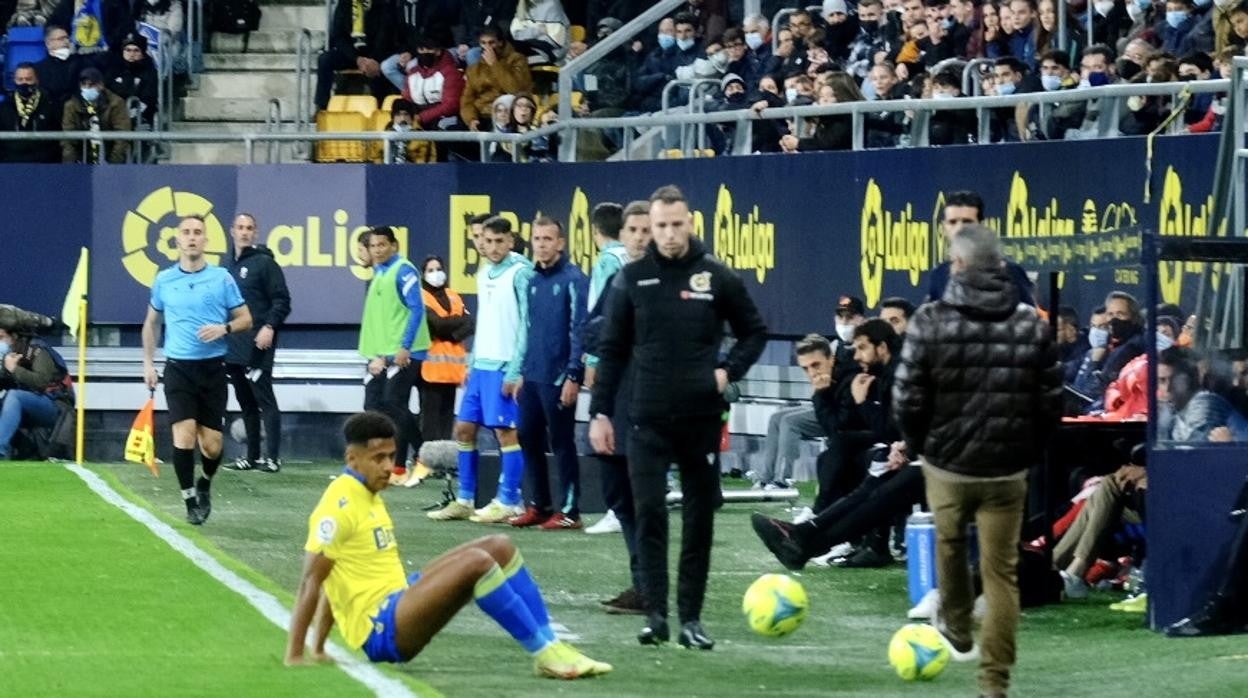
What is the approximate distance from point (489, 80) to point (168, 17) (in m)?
4.85

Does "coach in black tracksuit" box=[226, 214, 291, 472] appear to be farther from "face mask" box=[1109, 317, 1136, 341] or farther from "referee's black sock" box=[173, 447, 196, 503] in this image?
"face mask" box=[1109, 317, 1136, 341]

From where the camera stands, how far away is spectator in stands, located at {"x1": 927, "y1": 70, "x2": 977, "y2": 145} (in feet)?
62.4

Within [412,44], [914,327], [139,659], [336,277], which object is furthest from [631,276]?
[412,44]


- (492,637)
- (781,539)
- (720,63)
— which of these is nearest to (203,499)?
(781,539)

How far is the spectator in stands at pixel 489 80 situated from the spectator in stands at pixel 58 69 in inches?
164

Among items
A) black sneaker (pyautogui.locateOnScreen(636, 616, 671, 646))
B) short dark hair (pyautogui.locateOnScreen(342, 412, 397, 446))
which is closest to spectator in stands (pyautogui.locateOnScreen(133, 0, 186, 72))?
black sneaker (pyautogui.locateOnScreen(636, 616, 671, 646))

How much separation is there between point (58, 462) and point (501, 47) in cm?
692

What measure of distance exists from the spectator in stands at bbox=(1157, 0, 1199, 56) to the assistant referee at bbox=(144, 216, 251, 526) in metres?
6.81

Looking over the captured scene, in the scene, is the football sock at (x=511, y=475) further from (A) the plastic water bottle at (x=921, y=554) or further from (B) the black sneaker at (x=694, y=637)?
(B) the black sneaker at (x=694, y=637)

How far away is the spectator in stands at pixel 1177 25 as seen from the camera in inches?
726

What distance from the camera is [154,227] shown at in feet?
84.7

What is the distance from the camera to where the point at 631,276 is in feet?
36.4

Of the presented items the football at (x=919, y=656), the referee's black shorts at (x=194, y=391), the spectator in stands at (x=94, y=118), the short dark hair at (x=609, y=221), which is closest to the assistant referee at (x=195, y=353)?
the referee's black shorts at (x=194, y=391)

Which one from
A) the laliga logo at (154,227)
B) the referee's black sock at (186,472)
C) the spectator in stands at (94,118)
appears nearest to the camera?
the referee's black sock at (186,472)
